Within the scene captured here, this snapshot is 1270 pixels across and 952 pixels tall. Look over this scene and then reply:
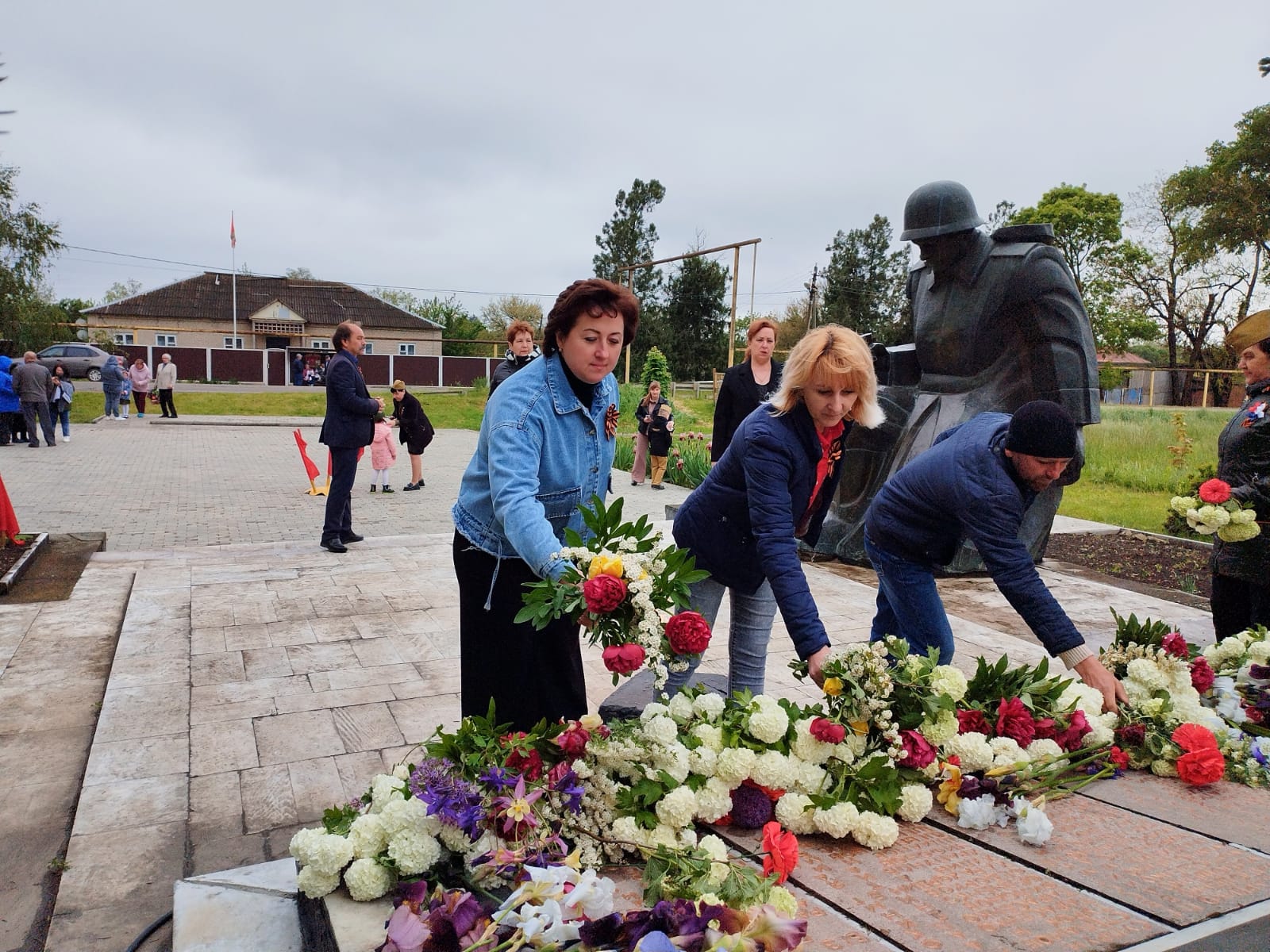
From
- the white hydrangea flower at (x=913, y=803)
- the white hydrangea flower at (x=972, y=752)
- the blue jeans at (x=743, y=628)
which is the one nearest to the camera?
the white hydrangea flower at (x=913, y=803)

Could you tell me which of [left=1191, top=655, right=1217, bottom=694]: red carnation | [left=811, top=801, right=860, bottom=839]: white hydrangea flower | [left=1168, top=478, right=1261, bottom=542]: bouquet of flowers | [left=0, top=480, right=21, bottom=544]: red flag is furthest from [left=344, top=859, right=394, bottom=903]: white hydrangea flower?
[left=0, top=480, right=21, bottom=544]: red flag

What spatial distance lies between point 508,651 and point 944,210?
4.79m

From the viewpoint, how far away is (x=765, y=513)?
2627 millimetres

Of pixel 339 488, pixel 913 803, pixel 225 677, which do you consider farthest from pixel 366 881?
pixel 339 488

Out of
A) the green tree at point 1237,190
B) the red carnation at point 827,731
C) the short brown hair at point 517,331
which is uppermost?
the green tree at point 1237,190

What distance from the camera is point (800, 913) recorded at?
1.69 m

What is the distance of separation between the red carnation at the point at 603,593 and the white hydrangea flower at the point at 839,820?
687 millimetres

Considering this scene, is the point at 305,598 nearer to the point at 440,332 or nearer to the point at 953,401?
the point at 953,401

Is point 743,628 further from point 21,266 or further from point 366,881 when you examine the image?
point 21,266

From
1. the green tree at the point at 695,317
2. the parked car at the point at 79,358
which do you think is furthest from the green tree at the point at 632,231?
the parked car at the point at 79,358

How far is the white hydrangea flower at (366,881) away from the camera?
1.77m

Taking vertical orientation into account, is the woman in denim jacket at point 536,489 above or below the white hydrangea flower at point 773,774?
above

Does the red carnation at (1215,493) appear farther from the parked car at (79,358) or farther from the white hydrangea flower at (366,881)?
the parked car at (79,358)

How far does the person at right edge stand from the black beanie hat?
178 centimetres
